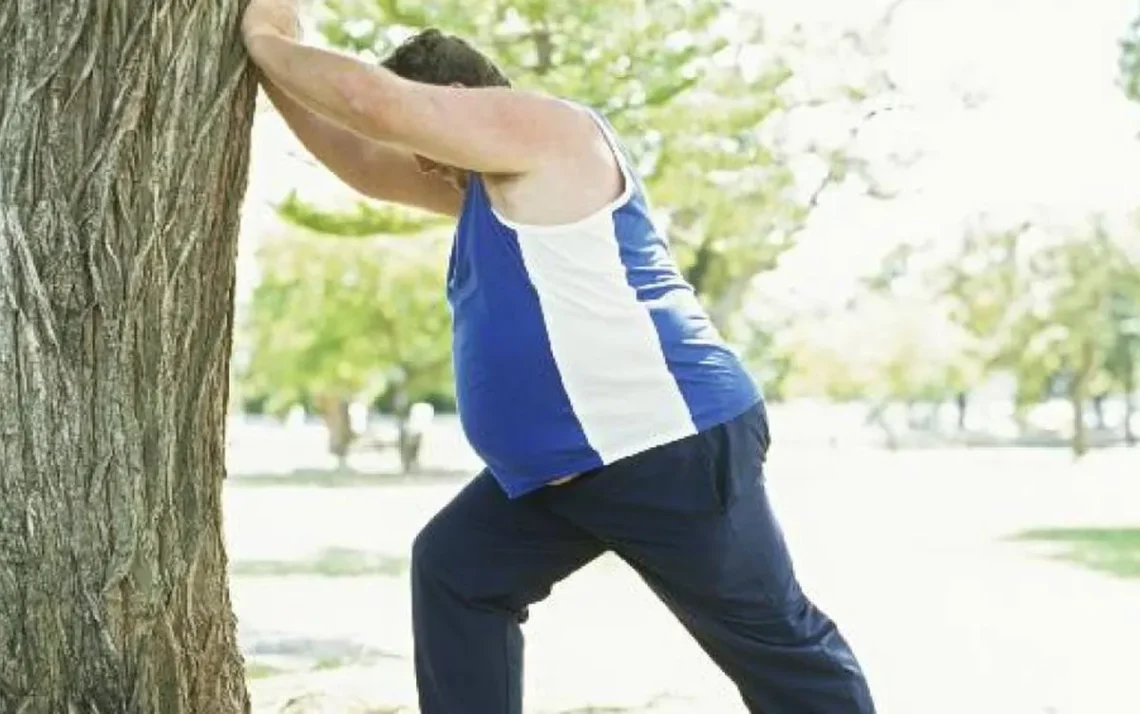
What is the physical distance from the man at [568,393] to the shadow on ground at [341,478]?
24.2 metres

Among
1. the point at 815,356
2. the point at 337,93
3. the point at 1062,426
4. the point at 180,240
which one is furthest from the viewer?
the point at 1062,426

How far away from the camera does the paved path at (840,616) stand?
246 inches

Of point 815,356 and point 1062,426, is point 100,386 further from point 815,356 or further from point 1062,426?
point 1062,426

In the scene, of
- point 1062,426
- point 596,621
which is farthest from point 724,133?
point 1062,426

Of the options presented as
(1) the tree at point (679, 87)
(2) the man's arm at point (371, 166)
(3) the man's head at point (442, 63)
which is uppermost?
(1) the tree at point (679, 87)

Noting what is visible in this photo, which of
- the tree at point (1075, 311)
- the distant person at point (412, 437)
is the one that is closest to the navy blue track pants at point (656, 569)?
the tree at point (1075, 311)

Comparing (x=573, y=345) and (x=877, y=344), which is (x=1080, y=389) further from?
(x=573, y=345)

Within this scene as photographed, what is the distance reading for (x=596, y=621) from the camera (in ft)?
31.4

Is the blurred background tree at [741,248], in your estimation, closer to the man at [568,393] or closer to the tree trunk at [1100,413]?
the tree trunk at [1100,413]

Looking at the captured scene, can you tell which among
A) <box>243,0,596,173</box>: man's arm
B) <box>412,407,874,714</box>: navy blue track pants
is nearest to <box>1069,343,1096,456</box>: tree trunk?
<box>412,407,874,714</box>: navy blue track pants

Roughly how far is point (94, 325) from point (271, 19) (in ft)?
1.78

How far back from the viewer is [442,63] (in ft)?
9.44

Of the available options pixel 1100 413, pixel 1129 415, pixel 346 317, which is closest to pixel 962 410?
pixel 1100 413

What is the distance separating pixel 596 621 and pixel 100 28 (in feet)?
23.1
